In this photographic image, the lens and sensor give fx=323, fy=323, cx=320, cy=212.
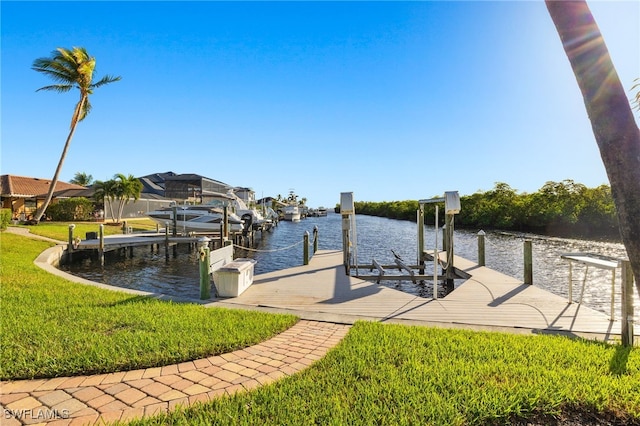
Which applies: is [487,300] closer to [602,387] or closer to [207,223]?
[602,387]

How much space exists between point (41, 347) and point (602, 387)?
19.7 ft

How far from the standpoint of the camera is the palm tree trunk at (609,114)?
2.30 m

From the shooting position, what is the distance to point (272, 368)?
3.51 m

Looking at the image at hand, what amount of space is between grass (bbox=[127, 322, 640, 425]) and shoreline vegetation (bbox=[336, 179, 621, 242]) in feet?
75.2

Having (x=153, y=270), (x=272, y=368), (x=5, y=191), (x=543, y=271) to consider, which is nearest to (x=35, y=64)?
(x=5, y=191)

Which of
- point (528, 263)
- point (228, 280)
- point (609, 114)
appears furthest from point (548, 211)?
point (609, 114)

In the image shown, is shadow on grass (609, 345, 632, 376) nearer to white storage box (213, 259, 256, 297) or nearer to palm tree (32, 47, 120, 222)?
white storage box (213, 259, 256, 297)

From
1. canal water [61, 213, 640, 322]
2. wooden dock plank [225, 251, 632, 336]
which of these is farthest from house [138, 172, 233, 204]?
wooden dock plank [225, 251, 632, 336]

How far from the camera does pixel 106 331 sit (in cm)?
437

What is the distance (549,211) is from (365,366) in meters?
36.5

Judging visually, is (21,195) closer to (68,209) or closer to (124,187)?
(68,209)

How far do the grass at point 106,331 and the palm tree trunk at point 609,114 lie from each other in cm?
394

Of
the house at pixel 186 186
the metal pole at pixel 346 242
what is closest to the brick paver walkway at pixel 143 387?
the metal pole at pixel 346 242

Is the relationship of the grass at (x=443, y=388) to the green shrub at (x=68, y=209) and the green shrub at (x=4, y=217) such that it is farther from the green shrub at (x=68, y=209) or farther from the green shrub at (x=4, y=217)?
the green shrub at (x=68, y=209)
